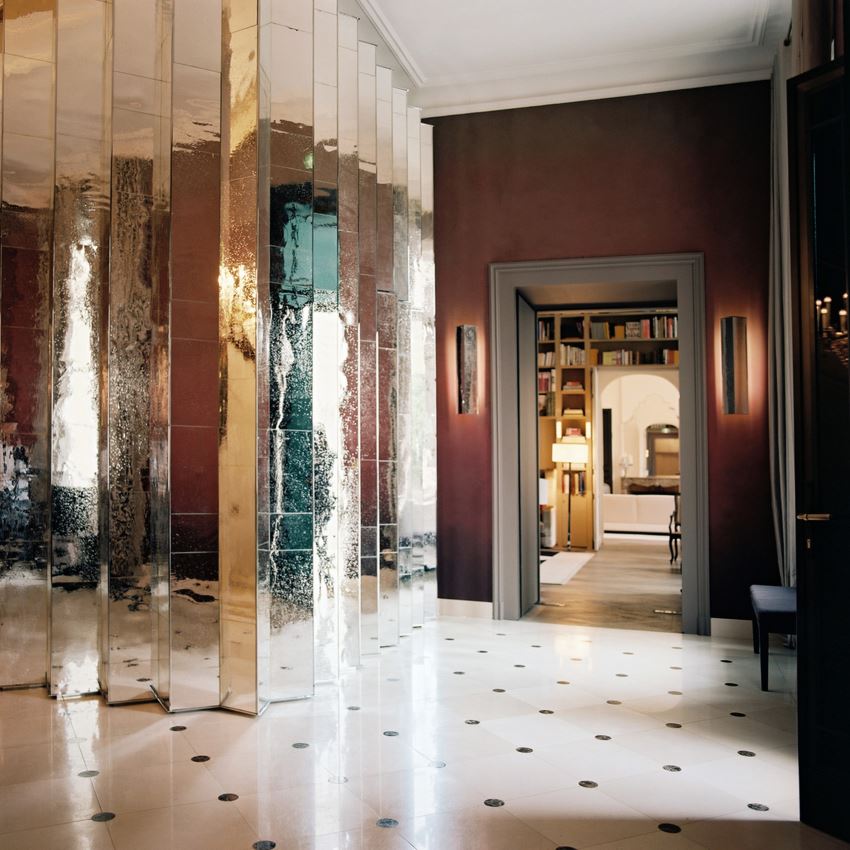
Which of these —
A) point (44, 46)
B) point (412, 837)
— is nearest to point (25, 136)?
point (44, 46)

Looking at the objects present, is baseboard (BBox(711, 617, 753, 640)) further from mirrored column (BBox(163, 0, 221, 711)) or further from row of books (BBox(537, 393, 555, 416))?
row of books (BBox(537, 393, 555, 416))

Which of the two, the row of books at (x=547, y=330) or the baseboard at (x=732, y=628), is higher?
the row of books at (x=547, y=330)

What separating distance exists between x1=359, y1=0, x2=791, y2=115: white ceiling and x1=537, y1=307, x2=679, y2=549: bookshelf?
18.9 feet

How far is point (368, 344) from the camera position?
571cm

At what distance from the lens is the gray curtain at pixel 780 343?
574cm

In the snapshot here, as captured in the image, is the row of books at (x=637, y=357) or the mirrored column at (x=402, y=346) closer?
the mirrored column at (x=402, y=346)

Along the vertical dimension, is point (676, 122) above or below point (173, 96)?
above

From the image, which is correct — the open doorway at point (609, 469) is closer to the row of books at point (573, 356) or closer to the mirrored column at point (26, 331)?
the row of books at point (573, 356)

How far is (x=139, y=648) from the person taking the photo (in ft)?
14.9

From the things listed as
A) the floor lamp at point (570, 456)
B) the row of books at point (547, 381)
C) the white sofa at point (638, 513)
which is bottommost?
the white sofa at point (638, 513)

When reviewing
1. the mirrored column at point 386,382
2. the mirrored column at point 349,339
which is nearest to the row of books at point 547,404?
the mirrored column at point 386,382

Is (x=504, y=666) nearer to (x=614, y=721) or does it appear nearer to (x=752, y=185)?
(x=614, y=721)

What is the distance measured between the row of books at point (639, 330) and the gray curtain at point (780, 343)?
21.9ft

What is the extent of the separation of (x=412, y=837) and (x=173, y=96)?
382 cm
